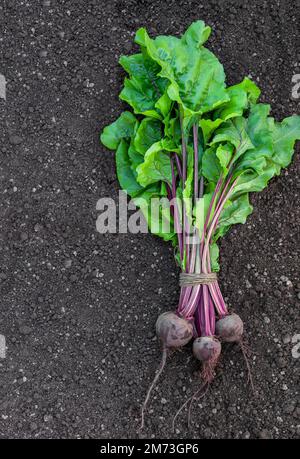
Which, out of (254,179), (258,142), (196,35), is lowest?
(254,179)

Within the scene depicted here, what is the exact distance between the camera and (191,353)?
6.82 ft

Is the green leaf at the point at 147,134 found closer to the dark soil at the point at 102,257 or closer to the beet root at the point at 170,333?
the dark soil at the point at 102,257

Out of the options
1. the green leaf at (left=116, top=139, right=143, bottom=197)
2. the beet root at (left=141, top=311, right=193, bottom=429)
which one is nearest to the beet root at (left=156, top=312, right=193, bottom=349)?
the beet root at (left=141, top=311, right=193, bottom=429)

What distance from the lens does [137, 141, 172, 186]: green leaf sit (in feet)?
6.32

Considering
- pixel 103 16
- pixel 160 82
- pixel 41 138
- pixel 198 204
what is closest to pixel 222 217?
pixel 198 204

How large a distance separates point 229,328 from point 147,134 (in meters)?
0.68

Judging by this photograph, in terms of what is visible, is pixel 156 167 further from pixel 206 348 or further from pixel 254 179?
pixel 206 348

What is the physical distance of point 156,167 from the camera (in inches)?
78.2

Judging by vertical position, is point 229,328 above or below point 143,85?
below

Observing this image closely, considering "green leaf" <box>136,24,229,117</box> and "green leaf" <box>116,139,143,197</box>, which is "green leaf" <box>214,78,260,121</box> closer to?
"green leaf" <box>136,24,229,117</box>

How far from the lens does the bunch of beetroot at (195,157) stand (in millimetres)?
1956
